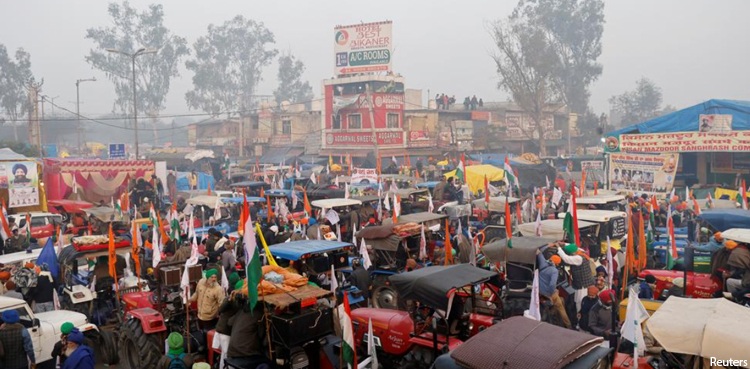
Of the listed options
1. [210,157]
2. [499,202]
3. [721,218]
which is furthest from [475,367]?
[210,157]

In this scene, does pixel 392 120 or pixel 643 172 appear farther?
pixel 392 120

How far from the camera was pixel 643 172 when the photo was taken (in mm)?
27109

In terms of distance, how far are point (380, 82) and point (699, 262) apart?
1552 inches

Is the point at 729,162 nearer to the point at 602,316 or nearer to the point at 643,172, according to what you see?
the point at 643,172

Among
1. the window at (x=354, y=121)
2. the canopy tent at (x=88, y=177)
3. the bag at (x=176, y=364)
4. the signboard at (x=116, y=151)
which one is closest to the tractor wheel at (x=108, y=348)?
the bag at (x=176, y=364)

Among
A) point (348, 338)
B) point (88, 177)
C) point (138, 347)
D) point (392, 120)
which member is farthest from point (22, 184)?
point (392, 120)

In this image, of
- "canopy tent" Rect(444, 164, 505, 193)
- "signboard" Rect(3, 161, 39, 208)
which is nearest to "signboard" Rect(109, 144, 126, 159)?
"signboard" Rect(3, 161, 39, 208)

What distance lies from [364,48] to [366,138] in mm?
11914

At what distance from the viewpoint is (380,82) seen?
1983 inches

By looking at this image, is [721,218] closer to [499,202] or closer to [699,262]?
[699,262]

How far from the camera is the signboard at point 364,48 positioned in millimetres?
51531

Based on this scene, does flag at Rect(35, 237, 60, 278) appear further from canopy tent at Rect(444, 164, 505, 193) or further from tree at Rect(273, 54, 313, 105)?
tree at Rect(273, 54, 313, 105)

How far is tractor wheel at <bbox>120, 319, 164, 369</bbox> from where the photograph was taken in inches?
375

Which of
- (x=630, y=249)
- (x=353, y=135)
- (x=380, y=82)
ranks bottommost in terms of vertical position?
(x=630, y=249)
